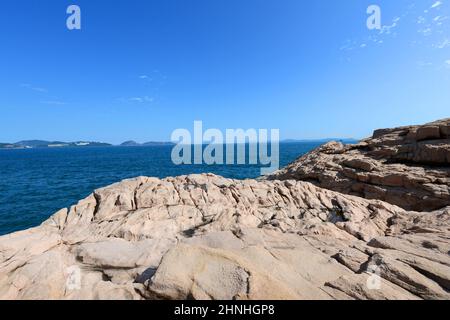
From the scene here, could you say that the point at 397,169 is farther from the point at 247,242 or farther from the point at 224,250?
the point at 224,250

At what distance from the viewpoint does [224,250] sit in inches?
328

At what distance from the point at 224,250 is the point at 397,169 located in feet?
86.7

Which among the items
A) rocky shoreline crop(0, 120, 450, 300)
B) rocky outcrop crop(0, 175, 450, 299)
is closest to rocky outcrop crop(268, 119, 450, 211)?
rocky shoreline crop(0, 120, 450, 300)

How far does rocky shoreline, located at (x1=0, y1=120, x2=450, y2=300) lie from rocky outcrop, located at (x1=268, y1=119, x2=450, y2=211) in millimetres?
124

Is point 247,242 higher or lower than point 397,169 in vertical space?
lower

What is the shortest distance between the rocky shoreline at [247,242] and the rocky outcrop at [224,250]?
1.8 inches

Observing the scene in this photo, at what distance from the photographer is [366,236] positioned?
13.4m

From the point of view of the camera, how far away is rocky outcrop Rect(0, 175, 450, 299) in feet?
24.0

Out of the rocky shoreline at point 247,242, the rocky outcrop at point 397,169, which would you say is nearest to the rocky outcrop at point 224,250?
the rocky shoreline at point 247,242

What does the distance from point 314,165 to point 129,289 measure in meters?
31.7

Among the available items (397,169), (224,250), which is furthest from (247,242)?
(397,169)

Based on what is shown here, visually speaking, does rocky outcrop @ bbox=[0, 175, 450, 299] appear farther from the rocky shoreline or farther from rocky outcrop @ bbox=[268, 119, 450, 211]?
rocky outcrop @ bbox=[268, 119, 450, 211]

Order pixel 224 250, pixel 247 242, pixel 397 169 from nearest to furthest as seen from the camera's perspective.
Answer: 1. pixel 224 250
2. pixel 247 242
3. pixel 397 169
